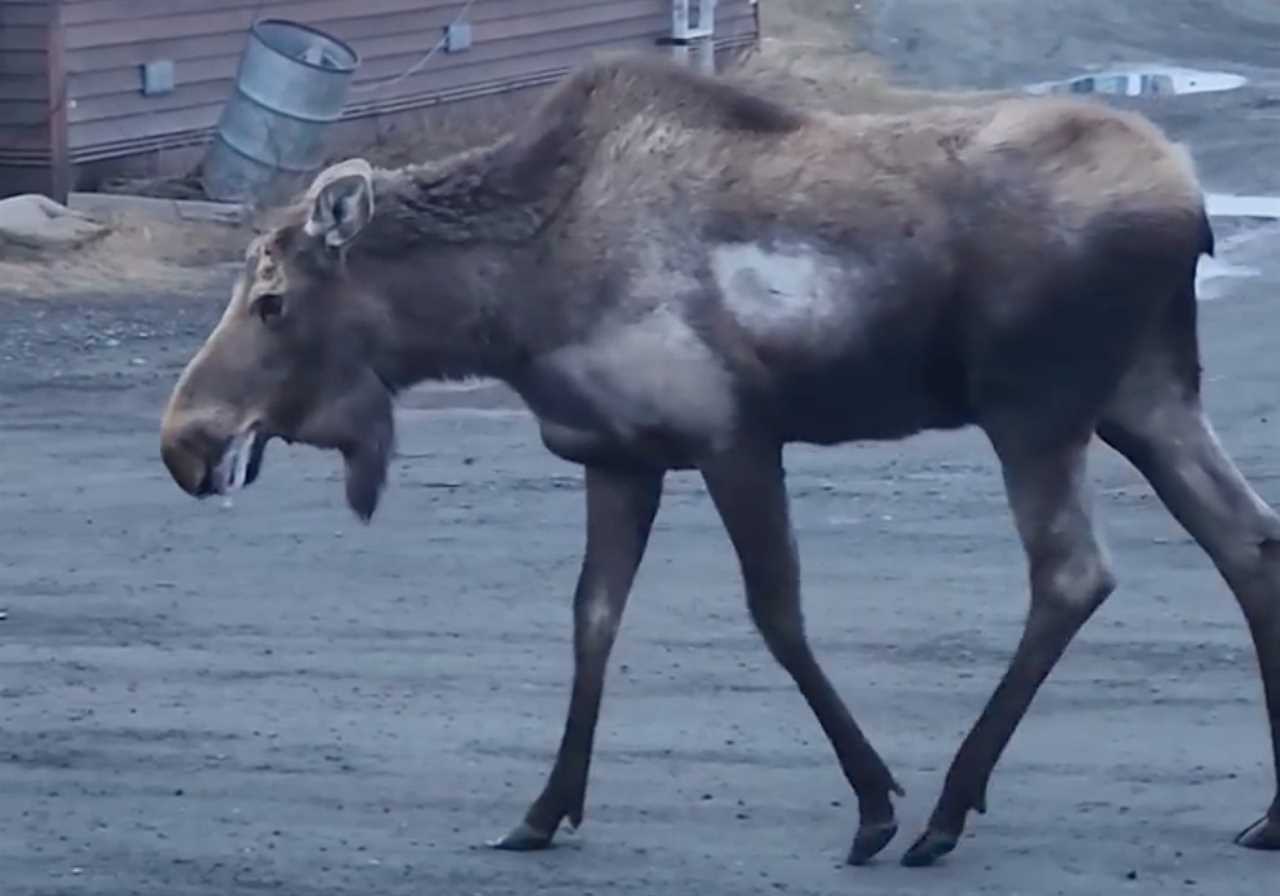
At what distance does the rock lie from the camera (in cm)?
1898

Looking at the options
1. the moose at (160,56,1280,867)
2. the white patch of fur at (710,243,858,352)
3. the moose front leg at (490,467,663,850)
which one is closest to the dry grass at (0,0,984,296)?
the moose at (160,56,1280,867)

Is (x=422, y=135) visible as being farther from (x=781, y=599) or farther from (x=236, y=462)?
(x=781, y=599)

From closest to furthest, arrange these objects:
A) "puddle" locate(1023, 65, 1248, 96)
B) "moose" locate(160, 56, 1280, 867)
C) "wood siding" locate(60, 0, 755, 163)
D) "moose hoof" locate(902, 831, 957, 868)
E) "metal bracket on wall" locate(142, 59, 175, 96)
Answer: "moose" locate(160, 56, 1280, 867), "moose hoof" locate(902, 831, 957, 868), "wood siding" locate(60, 0, 755, 163), "metal bracket on wall" locate(142, 59, 175, 96), "puddle" locate(1023, 65, 1248, 96)

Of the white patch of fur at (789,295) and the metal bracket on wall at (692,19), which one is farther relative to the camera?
the metal bracket on wall at (692,19)

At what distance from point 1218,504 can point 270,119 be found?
576 inches

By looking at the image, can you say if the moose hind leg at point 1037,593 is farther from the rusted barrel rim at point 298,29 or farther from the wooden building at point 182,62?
the wooden building at point 182,62

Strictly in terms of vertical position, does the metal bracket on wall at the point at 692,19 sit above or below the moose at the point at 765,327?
below

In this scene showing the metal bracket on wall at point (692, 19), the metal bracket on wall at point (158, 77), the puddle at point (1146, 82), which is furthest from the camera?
the puddle at point (1146, 82)

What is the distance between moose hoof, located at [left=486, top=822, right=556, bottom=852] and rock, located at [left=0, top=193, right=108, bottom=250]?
12627 mm

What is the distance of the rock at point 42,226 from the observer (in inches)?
747

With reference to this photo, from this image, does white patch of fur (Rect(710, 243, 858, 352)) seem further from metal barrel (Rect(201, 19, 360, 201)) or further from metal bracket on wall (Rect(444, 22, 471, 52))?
metal bracket on wall (Rect(444, 22, 471, 52))

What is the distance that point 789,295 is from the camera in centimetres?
665

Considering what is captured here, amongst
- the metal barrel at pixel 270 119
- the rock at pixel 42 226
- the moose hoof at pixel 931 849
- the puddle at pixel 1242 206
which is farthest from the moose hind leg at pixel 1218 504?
the puddle at pixel 1242 206

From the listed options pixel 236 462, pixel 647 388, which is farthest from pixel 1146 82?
pixel 647 388
